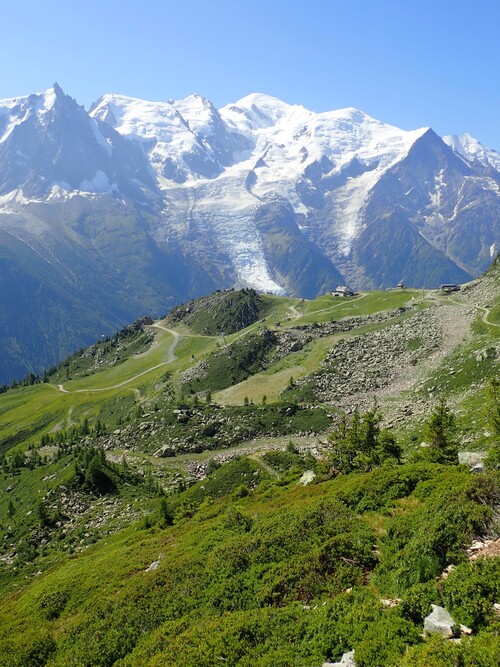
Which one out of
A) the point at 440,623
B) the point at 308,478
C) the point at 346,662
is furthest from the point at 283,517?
the point at 308,478

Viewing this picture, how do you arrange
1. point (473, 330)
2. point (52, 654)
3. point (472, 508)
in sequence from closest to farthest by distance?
point (472, 508) < point (52, 654) < point (473, 330)

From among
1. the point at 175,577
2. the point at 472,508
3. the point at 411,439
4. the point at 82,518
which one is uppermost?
the point at 472,508

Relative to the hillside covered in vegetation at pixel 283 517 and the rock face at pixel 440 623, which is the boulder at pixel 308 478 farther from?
the rock face at pixel 440 623

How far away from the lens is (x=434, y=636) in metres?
16.6

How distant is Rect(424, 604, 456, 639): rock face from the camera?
1720 cm

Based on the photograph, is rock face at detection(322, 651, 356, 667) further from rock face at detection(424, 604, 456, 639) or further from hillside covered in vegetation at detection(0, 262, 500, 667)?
rock face at detection(424, 604, 456, 639)

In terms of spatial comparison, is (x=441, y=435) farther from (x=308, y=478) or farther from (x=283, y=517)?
(x=283, y=517)

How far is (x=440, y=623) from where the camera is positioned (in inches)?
690

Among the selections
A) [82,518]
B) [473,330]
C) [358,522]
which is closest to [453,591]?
[358,522]

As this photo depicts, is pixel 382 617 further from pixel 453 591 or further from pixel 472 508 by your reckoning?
pixel 472 508

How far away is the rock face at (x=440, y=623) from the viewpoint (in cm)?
1720

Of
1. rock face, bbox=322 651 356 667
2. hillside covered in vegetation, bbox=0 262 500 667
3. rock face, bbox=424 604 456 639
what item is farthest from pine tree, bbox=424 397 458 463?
rock face, bbox=322 651 356 667

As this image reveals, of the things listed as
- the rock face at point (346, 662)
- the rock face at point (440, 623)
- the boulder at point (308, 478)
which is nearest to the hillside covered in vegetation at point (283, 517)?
the rock face at point (440, 623)

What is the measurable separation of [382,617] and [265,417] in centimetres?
9276
